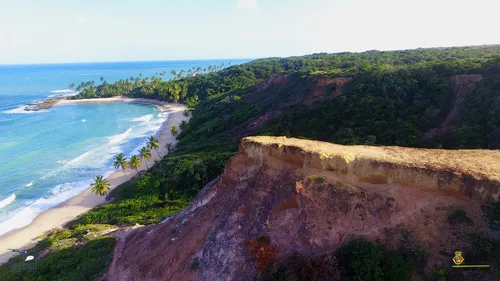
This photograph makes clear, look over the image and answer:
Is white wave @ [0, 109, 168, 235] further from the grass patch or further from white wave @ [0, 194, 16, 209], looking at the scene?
the grass patch

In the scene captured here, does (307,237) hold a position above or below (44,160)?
above

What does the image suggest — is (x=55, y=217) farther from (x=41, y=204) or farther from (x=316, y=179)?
(x=316, y=179)

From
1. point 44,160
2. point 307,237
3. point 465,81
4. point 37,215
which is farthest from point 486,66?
point 44,160

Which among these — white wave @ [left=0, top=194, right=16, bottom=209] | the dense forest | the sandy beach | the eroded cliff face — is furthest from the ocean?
the eroded cliff face

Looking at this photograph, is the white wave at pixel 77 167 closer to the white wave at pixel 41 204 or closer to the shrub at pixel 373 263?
the white wave at pixel 41 204

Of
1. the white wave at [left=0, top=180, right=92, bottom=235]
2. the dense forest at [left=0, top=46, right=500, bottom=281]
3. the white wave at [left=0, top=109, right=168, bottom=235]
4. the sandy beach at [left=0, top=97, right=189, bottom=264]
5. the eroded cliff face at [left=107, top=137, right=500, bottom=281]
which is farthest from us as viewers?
the white wave at [left=0, top=109, right=168, bottom=235]

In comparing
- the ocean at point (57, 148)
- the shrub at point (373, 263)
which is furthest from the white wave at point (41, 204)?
the shrub at point (373, 263)

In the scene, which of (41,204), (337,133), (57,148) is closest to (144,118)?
(57,148)

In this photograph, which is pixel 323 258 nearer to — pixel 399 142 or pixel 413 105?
pixel 399 142
